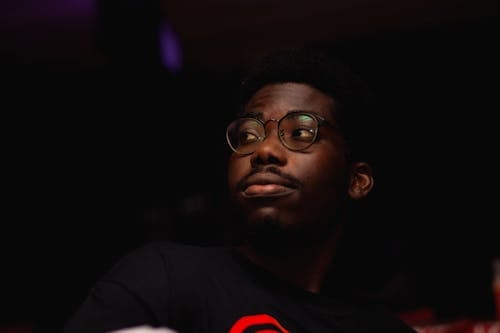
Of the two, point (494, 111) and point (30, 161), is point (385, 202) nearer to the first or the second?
point (494, 111)

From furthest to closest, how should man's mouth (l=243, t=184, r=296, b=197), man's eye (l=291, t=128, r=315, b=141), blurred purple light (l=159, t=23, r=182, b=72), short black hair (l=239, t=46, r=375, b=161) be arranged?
1. blurred purple light (l=159, t=23, r=182, b=72)
2. short black hair (l=239, t=46, r=375, b=161)
3. man's eye (l=291, t=128, r=315, b=141)
4. man's mouth (l=243, t=184, r=296, b=197)

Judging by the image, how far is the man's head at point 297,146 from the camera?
1.43 m

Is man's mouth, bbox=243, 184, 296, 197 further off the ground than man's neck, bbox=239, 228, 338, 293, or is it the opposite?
man's mouth, bbox=243, 184, 296, 197

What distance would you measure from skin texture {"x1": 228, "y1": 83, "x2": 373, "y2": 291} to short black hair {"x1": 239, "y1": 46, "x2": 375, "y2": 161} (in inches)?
1.4

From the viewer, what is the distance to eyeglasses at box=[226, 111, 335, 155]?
151cm

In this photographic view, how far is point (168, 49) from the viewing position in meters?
3.49

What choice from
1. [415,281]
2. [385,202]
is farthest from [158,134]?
[415,281]

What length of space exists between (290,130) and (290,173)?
0.15m

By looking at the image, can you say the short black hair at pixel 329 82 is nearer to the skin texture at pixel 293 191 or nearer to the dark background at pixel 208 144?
the skin texture at pixel 293 191

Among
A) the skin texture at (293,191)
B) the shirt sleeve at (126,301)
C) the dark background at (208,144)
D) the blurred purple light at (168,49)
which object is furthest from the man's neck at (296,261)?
the blurred purple light at (168,49)

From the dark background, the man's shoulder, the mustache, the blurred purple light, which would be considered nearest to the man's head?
the mustache

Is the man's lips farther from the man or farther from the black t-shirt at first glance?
the black t-shirt

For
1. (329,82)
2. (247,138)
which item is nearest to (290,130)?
(247,138)

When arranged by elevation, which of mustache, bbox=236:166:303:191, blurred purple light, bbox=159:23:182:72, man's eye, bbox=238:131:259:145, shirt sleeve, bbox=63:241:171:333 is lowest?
shirt sleeve, bbox=63:241:171:333
